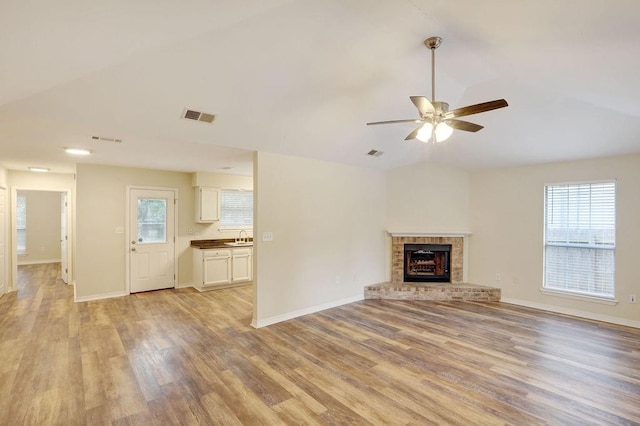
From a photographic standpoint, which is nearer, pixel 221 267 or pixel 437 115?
pixel 437 115

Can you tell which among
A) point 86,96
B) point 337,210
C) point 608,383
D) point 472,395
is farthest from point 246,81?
point 608,383

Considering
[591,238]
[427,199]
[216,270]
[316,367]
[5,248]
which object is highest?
[427,199]

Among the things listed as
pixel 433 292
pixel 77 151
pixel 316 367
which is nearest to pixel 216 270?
pixel 77 151

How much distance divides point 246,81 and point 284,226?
219 cm

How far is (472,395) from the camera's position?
263cm

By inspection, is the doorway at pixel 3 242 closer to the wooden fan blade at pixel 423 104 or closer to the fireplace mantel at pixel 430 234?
the fireplace mantel at pixel 430 234

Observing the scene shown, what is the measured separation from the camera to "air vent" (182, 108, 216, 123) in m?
3.19

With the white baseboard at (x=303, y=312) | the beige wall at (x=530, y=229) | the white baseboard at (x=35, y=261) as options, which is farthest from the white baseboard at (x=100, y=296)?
the beige wall at (x=530, y=229)

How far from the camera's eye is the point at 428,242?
5988 millimetres

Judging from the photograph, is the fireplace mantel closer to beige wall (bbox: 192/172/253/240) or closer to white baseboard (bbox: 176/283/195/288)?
beige wall (bbox: 192/172/253/240)

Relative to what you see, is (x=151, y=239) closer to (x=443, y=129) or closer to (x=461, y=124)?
(x=443, y=129)

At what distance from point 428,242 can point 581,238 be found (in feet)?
7.46

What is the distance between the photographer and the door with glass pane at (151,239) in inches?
234

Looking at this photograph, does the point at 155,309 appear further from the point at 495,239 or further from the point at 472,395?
the point at 495,239
